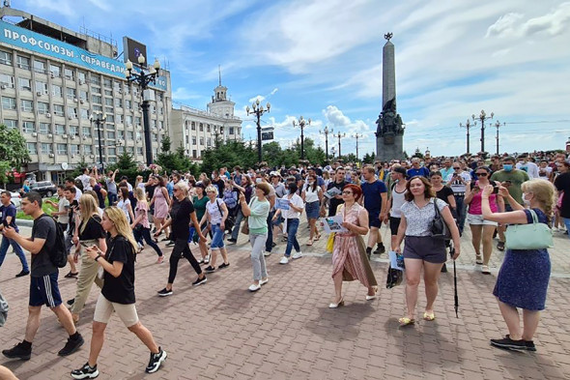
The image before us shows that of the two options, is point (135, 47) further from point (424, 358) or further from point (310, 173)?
point (424, 358)

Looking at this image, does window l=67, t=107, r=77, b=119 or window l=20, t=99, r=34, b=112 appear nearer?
window l=20, t=99, r=34, b=112

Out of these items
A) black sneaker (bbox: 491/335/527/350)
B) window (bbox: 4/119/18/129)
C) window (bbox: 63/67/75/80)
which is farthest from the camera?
window (bbox: 63/67/75/80)

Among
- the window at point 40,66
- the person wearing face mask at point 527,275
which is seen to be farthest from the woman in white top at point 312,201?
the window at point 40,66

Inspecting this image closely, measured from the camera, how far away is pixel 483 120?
1612 inches

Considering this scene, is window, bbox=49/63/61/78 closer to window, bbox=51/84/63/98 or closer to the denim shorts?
window, bbox=51/84/63/98

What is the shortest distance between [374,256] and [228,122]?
285ft

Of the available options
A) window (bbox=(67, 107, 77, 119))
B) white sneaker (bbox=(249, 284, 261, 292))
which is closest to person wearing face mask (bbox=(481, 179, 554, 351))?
white sneaker (bbox=(249, 284, 261, 292))

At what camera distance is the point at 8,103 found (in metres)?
42.7

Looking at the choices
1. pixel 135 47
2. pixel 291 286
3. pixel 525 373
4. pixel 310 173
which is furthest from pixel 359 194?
pixel 135 47

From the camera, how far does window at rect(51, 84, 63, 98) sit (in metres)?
47.8

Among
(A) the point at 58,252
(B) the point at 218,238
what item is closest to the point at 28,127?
(B) the point at 218,238

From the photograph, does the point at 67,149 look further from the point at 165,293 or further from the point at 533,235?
the point at 533,235

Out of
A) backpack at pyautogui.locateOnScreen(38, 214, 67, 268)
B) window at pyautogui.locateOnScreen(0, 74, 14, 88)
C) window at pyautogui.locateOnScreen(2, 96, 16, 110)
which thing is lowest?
backpack at pyautogui.locateOnScreen(38, 214, 67, 268)

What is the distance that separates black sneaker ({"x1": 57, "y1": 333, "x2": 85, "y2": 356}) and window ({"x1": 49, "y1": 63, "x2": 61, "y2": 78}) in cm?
5679
